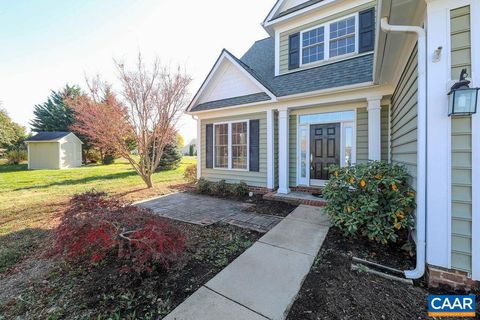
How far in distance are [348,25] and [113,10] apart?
776 cm

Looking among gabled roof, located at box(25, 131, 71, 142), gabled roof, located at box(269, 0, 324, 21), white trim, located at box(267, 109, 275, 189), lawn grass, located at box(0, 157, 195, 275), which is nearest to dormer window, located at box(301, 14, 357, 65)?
gabled roof, located at box(269, 0, 324, 21)

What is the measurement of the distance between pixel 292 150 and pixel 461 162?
4570mm

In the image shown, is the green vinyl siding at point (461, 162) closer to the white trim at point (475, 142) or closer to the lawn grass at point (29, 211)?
the white trim at point (475, 142)

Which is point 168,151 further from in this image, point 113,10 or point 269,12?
point 269,12

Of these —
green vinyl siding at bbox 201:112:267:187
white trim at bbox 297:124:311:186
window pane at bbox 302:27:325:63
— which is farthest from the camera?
green vinyl siding at bbox 201:112:267:187

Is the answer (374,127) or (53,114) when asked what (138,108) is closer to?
(374,127)

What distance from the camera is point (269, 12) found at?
7352mm

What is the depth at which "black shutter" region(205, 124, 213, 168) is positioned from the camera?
8.10 m

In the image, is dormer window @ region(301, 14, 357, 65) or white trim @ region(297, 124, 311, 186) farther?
white trim @ region(297, 124, 311, 186)

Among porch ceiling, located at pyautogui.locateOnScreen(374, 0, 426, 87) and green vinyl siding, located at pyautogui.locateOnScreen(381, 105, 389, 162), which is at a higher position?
porch ceiling, located at pyautogui.locateOnScreen(374, 0, 426, 87)

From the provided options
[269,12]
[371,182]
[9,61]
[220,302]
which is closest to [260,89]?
[269,12]

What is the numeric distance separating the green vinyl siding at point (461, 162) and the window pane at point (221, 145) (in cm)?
623

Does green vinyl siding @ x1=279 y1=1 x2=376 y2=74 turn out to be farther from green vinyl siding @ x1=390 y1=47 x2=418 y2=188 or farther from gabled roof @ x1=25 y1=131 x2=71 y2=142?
gabled roof @ x1=25 y1=131 x2=71 y2=142

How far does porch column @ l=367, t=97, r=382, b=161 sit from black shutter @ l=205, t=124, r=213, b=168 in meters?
5.29
